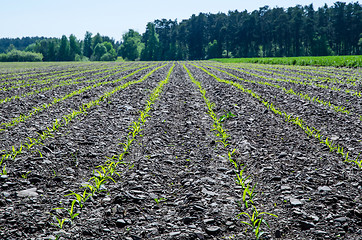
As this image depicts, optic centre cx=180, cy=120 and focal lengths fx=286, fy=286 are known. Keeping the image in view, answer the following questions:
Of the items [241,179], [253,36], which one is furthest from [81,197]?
[253,36]

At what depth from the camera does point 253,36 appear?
436ft

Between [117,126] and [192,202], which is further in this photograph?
[117,126]

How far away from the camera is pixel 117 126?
9922 millimetres

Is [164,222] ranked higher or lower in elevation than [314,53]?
lower

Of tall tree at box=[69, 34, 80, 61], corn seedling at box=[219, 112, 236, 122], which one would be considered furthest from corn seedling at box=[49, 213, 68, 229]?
tall tree at box=[69, 34, 80, 61]

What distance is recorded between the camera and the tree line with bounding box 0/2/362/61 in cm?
11569

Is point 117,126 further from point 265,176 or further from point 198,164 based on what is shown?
point 265,176

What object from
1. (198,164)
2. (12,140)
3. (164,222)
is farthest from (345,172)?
(12,140)

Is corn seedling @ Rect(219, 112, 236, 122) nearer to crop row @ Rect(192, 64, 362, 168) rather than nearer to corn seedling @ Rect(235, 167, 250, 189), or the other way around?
crop row @ Rect(192, 64, 362, 168)

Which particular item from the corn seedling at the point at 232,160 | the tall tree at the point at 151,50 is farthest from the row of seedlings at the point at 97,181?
the tall tree at the point at 151,50

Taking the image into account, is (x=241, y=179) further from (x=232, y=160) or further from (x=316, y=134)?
(x=316, y=134)

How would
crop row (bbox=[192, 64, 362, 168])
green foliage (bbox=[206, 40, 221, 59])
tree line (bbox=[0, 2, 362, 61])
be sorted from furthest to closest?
green foliage (bbox=[206, 40, 221, 59]), tree line (bbox=[0, 2, 362, 61]), crop row (bbox=[192, 64, 362, 168])

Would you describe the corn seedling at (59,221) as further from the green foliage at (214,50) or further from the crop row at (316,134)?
the green foliage at (214,50)

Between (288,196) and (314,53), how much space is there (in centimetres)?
12650
